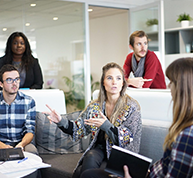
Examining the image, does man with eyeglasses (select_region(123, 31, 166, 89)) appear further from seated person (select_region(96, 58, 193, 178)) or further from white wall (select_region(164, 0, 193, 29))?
white wall (select_region(164, 0, 193, 29))

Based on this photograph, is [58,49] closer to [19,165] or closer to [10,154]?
[10,154]

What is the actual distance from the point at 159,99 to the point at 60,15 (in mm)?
3079

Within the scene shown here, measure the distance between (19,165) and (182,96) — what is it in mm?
1144

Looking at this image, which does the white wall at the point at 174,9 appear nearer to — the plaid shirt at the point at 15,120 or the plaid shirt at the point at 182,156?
the plaid shirt at the point at 15,120

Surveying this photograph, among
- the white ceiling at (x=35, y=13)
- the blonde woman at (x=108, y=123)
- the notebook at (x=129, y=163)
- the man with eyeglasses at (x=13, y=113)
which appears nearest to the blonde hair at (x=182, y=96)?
the notebook at (x=129, y=163)

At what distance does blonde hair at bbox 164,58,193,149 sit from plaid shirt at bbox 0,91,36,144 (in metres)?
1.59

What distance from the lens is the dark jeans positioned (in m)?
2.04

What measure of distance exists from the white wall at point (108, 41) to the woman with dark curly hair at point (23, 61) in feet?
11.1

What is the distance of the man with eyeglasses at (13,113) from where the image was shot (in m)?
2.58

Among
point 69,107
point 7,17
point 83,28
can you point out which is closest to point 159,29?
point 83,28

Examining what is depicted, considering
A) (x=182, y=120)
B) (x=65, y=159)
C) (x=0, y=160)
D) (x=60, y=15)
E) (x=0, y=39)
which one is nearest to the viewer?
(x=182, y=120)

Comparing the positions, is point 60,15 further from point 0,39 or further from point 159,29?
point 159,29

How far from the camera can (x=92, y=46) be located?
7.77 meters

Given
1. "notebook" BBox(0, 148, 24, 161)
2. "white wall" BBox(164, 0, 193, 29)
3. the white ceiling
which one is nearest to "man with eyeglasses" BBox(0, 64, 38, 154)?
"notebook" BBox(0, 148, 24, 161)
